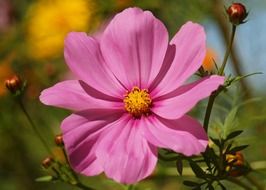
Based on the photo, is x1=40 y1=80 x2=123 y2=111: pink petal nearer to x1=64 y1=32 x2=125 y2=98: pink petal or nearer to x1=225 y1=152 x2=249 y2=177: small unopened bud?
x1=64 y1=32 x2=125 y2=98: pink petal

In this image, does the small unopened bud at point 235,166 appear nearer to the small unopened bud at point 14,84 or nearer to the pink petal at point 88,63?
the pink petal at point 88,63

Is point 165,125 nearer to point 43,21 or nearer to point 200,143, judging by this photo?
point 200,143

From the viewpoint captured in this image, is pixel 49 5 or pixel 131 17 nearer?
pixel 131 17

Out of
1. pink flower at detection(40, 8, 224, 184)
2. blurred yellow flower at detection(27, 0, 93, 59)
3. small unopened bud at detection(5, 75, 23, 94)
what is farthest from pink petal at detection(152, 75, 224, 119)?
blurred yellow flower at detection(27, 0, 93, 59)

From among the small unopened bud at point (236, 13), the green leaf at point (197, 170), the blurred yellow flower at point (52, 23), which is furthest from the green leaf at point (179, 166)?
the blurred yellow flower at point (52, 23)

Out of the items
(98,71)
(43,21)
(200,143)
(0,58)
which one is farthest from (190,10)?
(43,21)

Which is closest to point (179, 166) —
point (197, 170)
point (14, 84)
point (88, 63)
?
point (197, 170)
